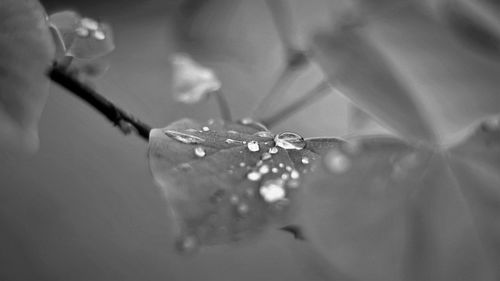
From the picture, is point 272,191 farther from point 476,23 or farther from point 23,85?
point 476,23

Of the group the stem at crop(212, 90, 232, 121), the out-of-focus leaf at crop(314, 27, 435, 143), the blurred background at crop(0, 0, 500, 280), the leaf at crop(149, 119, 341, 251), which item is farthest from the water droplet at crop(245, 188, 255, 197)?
the blurred background at crop(0, 0, 500, 280)

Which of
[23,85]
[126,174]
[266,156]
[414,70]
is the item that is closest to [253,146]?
[266,156]

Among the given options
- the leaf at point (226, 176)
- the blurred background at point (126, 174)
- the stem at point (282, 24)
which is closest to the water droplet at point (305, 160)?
the leaf at point (226, 176)

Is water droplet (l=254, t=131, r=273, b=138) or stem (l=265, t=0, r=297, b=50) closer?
water droplet (l=254, t=131, r=273, b=138)

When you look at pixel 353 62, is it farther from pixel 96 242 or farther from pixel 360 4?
pixel 96 242

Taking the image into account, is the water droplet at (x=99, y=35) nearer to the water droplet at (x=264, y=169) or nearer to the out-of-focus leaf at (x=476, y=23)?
the water droplet at (x=264, y=169)

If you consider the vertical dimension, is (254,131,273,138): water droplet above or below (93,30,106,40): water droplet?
below

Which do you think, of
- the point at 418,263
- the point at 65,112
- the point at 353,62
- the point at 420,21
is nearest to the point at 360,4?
the point at 420,21

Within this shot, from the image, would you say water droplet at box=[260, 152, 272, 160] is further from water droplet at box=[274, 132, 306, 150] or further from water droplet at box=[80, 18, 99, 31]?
water droplet at box=[80, 18, 99, 31]
